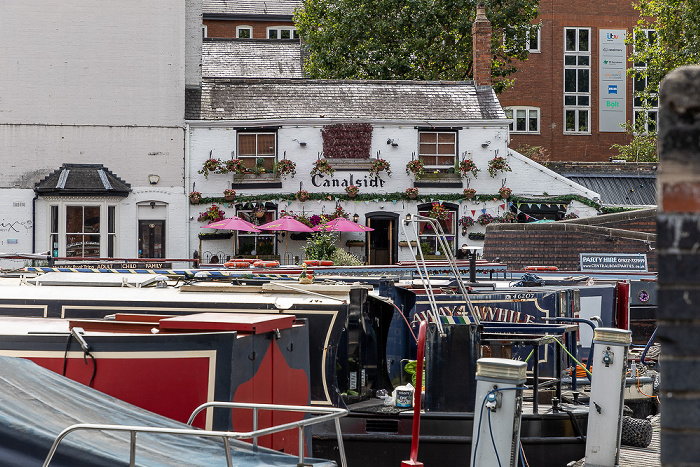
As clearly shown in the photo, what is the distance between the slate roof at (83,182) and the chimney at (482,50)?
37.8 feet

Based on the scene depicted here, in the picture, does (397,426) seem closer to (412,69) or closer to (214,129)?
(214,129)

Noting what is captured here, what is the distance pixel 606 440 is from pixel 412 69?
27084mm

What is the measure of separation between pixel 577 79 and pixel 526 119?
10.9 ft

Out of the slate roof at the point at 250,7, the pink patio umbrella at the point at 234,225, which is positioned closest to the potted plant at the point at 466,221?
the pink patio umbrella at the point at 234,225

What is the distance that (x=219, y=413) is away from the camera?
5.55m

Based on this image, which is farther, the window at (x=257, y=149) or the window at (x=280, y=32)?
the window at (x=280, y=32)

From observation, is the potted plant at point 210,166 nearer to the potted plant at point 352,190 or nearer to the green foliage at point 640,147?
the potted plant at point 352,190

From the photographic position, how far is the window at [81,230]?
81.1ft

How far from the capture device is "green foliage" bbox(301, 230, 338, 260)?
23.3m

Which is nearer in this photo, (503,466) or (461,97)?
(503,466)

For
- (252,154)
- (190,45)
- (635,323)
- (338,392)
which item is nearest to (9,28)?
(190,45)

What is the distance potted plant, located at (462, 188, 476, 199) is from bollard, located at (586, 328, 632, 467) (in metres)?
18.2

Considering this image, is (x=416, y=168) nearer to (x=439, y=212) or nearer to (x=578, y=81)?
(x=439, y=212)

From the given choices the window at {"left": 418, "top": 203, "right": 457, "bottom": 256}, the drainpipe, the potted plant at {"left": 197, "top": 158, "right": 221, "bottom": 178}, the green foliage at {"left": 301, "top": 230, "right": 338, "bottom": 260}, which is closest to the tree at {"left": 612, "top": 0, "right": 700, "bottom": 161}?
the window at {"left": 418, "top": 203, "right": 457, "bottom": 256}
